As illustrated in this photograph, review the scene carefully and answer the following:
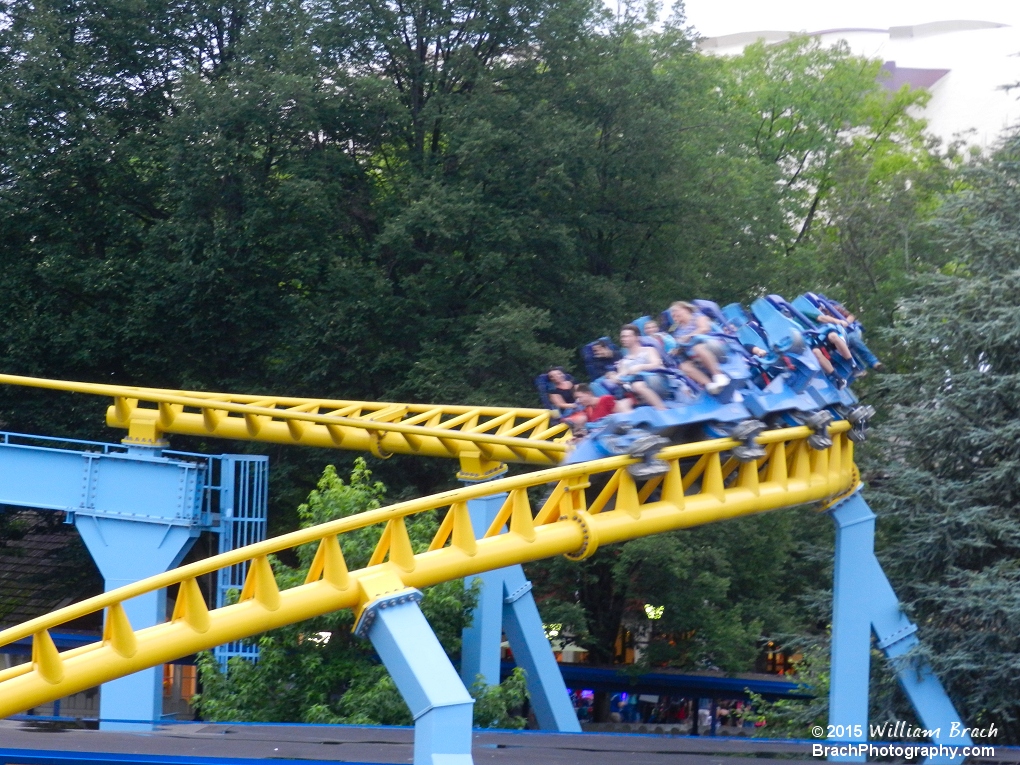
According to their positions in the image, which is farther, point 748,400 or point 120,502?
point 120,502

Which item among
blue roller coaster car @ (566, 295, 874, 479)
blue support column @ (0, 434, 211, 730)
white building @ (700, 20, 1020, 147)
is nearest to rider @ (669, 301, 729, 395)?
blue roller coaster car @ (566, 295, 874, 479)

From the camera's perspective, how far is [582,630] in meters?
16.1

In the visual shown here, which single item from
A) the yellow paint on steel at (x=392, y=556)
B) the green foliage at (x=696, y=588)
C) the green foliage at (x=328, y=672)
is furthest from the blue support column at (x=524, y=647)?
the green foliage at (x=696, y=588)

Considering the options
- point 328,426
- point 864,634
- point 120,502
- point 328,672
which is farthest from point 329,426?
point 864,634

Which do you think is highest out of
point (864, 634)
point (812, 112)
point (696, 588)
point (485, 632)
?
point (812, 112)

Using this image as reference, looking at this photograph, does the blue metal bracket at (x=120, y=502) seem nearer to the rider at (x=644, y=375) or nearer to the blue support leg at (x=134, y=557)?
the blue support leg at (x=134, y=557)

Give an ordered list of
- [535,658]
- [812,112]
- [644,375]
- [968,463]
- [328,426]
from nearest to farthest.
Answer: [644,375]
[328,426]
[535,658]
[968,463]
[812,112]

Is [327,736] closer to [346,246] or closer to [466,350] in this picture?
[466,350]

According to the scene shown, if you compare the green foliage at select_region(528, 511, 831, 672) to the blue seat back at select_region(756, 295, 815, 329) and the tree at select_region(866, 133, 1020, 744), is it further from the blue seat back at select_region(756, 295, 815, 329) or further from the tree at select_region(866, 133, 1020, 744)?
the blue seat back at select_region(756, 295, 815, 329)

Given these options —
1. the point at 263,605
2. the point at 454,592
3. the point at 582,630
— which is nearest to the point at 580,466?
the point at 263,605

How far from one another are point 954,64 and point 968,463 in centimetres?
3420

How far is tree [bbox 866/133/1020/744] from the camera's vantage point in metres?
10.7

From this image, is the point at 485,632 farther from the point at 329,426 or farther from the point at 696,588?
the point at 696,588

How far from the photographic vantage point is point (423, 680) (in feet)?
19.9
